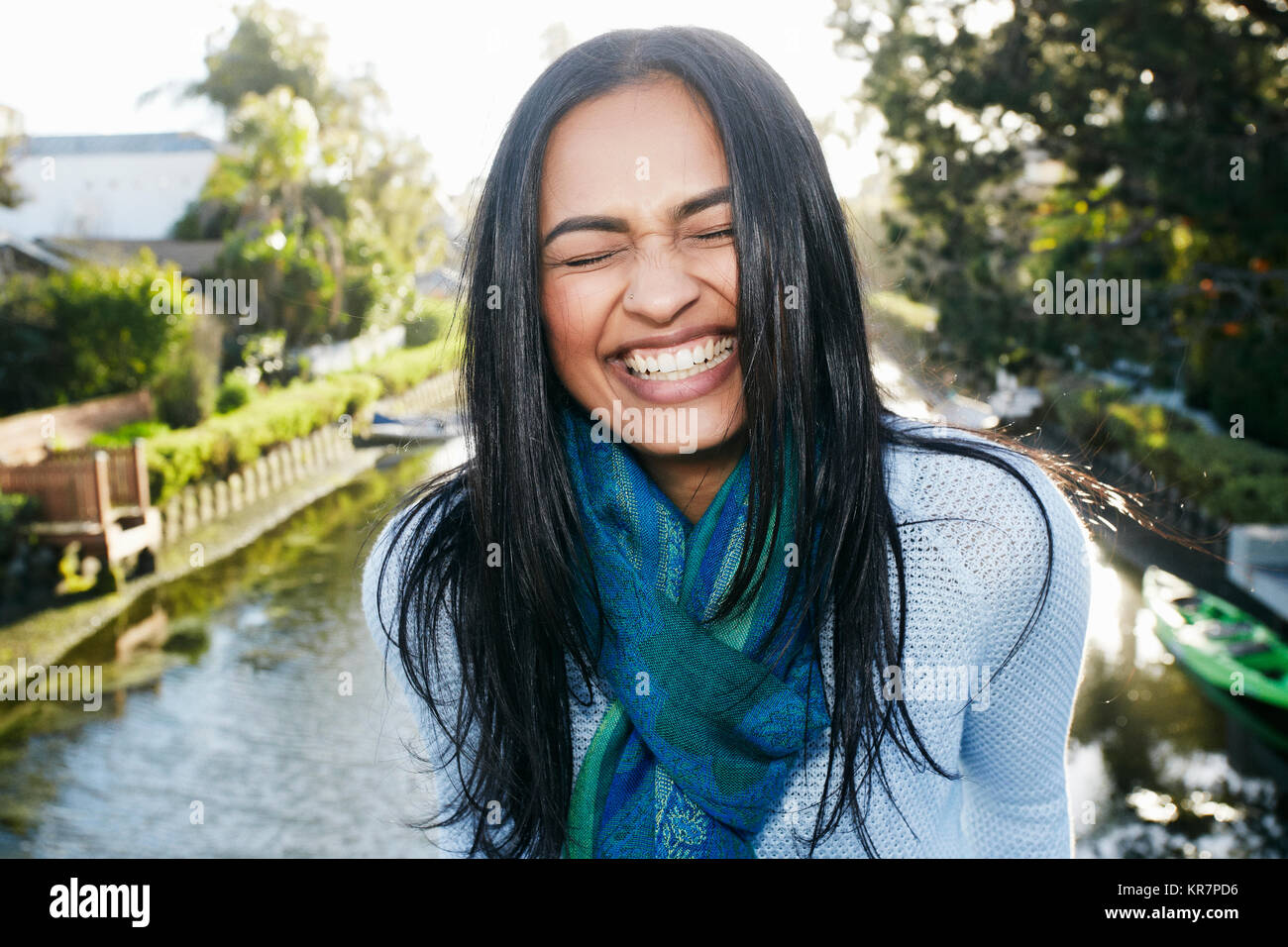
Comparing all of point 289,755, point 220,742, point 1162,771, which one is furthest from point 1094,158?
→ point 220,742

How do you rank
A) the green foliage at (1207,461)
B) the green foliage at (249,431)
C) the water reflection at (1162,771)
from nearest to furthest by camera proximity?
the water reflection at (1162,771), the green foliage at (1207,461), the green foliage at (249,431)

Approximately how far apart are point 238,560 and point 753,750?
38.0ft

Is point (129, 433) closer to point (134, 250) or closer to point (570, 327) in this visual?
point (134, 250)

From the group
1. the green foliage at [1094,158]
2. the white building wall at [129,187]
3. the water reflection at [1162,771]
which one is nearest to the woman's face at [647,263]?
the water reflection at [1162,771]

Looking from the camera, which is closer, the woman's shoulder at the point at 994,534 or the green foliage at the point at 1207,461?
Result: the woman's shoulder at the point at 994,534

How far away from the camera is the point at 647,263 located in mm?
1244

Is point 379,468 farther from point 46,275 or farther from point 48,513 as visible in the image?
point 48,513

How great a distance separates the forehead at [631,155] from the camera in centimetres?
122

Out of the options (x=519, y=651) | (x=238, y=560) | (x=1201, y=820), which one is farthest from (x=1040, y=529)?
(x=238, y=560)

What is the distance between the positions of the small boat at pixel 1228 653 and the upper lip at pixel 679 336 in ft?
22.2

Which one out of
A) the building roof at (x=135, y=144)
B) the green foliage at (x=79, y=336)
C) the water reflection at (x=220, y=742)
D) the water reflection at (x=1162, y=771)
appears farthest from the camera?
the building roof at (x=135, y=144)

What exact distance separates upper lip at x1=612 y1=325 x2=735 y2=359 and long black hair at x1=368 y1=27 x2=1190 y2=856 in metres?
0.03
